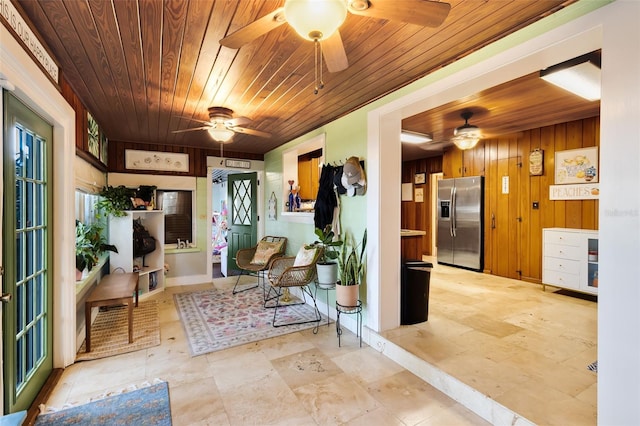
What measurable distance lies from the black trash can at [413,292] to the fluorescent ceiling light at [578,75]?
6.23 ft

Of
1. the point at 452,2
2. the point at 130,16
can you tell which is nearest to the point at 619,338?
the point at 452,2

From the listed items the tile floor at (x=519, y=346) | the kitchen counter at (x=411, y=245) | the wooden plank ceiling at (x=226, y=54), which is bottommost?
the tile floor at (x=519, y=346)

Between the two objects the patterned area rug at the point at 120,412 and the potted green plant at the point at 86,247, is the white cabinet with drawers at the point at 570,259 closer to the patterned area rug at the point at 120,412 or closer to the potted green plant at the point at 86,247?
the patterned area rug at the point at 120,412

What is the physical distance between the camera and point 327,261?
349 cm

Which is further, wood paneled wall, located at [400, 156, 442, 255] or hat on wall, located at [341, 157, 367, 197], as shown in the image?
wood paneled wall, located at [400, 156, 442, 255]

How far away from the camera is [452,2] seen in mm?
1573

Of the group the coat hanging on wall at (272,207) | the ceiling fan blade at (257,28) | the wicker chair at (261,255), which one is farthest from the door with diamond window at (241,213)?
the ceiling fan blade at (257,28)

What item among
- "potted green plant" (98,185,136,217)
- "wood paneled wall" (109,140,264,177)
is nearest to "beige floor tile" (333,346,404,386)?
"potted green plant" (98,185,136,217)

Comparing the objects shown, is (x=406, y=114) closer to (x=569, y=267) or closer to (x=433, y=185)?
(x=569, y=267)

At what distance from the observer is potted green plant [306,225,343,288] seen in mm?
3242

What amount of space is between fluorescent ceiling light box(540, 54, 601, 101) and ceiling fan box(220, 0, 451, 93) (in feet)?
5.25

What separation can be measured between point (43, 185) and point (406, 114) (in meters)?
2.97

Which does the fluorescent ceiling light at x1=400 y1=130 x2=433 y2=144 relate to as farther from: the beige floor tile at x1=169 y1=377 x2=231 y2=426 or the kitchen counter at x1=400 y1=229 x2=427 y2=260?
the beige floor tile at x1=169 y1=377 x2=231 y2=426

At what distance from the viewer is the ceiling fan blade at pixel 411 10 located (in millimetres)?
1248
